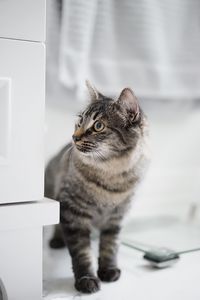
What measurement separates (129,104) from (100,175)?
0.18m

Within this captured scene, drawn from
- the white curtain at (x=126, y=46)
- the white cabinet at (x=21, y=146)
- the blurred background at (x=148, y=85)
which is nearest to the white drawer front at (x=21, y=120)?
the white cabinet at (x=21, y=146)

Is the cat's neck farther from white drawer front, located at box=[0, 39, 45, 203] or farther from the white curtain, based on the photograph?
the white curtain

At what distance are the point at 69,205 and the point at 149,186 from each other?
671mm

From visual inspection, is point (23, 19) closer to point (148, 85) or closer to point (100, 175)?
point (100, 175)

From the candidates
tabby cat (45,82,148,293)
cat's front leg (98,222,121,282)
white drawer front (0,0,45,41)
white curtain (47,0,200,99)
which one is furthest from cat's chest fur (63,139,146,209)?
white curtain (47,0,200,99)

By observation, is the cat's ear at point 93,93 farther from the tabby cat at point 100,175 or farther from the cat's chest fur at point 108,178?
the cat's chest fur at point 108,178

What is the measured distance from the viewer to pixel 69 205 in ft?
3.25

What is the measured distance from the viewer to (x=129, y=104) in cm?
94

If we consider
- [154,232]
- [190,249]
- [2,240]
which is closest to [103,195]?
[2,240]

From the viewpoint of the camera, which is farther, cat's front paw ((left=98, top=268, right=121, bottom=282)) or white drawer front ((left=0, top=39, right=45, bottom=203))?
cat's front paw ((left=98, top=268, right=121, bottom=282))

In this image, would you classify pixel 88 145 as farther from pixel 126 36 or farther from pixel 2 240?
pixel 126 36

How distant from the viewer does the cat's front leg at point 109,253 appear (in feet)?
3.33

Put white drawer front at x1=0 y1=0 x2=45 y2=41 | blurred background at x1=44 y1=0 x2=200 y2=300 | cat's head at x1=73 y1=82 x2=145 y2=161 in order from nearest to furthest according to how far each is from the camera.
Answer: white drawer front at x1=0 y1=0 x2=45 y2=41
cat's head at x1=73 y1=82 x2=145 y2=161
blurred background at x1=44 y1=0 x2=200 y2=300

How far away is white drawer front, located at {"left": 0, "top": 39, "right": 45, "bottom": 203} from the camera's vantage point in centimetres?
76
